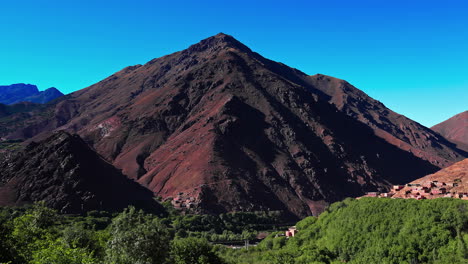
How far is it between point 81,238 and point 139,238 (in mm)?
19024

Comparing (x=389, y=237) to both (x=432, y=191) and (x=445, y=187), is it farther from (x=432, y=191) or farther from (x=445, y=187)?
(x=445, y=187)

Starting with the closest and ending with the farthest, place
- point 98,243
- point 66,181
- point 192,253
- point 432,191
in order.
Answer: point 192,253
point 98,243
point 432,191
point 66,181

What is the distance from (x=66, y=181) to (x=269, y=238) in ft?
241

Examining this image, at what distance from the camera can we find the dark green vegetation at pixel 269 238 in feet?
95.5

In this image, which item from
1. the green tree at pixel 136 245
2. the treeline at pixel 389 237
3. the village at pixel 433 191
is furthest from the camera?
the village at pixel 433 191

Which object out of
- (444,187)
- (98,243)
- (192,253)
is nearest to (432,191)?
(444,187)

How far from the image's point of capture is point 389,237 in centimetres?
6919

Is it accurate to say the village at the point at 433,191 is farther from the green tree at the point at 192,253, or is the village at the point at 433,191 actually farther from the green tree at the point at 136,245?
the green tree at the point at 136,245

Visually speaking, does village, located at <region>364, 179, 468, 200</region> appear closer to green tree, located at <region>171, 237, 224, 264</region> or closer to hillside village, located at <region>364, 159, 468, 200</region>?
hillside village, located at <region>364, 159, 468, 200</region>

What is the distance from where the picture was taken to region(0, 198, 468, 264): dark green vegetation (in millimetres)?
29109

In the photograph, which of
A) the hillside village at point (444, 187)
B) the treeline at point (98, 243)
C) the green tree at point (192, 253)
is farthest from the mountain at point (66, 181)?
the green tree at point (192, 253)

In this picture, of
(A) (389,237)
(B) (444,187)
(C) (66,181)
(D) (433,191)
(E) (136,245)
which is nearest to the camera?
(E) (136,245)

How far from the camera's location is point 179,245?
1753 inches

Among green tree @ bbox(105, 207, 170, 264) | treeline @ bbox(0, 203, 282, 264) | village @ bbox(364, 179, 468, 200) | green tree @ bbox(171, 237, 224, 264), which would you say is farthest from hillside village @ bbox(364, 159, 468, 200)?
green tree @ bbox(105, 207, 170, 264)
